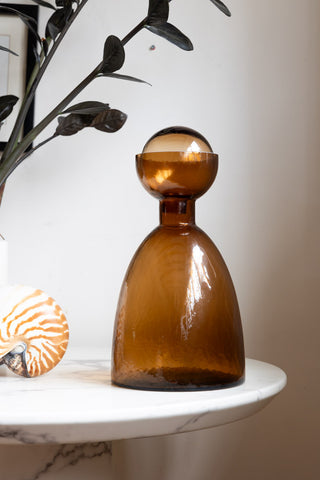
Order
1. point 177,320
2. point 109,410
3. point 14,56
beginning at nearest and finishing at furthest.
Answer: point 109,410
point 177,320
point 14,56

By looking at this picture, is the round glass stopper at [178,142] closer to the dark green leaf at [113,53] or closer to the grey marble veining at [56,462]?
the dark green leaf at [113,53]

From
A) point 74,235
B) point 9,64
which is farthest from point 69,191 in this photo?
point 9,64

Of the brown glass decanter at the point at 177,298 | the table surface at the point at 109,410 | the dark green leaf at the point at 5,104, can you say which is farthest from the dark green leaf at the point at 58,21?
the table surface at the point at 109,410

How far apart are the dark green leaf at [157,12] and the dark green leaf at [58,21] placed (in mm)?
159

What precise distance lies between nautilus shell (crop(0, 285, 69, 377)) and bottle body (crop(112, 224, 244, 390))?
9cm

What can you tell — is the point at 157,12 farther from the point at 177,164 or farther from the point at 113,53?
the point at 177,164

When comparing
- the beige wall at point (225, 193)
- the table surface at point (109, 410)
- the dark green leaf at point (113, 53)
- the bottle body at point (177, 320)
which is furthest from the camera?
the beige wall at point (225, 193)

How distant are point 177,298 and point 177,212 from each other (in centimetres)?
11

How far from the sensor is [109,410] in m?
0.51

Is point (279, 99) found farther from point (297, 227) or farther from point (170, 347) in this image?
point (170, 347)

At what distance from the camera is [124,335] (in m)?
0.65

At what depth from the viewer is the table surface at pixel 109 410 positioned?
0.50 meters

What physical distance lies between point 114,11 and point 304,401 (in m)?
0.88

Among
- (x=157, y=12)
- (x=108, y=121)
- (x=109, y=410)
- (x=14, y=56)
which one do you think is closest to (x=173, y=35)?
(x=157, y=12)
